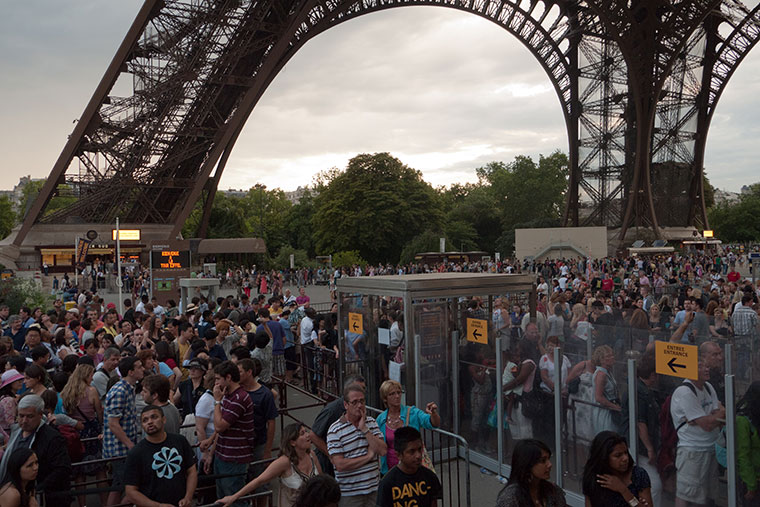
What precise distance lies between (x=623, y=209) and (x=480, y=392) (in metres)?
48.8

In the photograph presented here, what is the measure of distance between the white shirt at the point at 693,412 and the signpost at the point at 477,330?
2571 millimetres

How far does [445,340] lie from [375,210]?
161 ft

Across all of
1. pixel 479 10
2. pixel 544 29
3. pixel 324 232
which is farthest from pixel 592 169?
pixel 324 232

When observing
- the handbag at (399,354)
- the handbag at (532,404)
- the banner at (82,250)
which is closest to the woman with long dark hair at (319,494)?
the handbag at (532,404)

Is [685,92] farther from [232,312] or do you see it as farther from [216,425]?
[216,425]

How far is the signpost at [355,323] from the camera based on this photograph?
29.6 ft

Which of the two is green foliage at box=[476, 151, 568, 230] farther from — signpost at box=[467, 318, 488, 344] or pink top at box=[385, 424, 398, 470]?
pink top at box=[385, 424, 398, 470]

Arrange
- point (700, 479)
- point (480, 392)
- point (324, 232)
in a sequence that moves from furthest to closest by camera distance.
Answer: point (324, 232), point (480, 392), point (700, 479)

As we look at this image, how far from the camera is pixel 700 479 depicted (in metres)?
5.41

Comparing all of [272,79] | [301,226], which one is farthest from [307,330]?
[301,226]

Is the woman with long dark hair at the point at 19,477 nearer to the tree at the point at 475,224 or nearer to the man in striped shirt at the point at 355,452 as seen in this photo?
→ the man in striped shirt at the point at 355,452

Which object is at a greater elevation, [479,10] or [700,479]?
[479,10]

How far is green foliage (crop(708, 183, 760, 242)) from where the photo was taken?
3465 inches

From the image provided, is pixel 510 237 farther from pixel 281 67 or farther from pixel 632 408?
pixel 632 408
